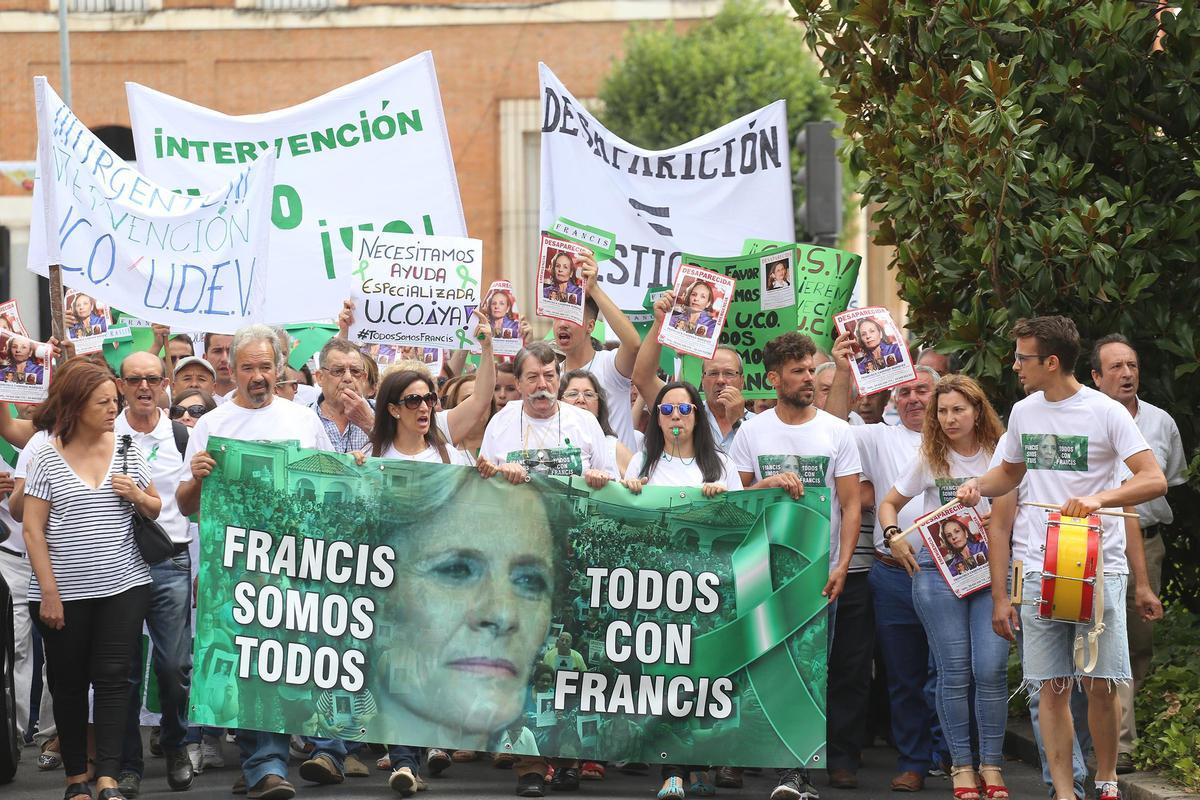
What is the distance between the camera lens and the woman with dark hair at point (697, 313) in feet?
31.2

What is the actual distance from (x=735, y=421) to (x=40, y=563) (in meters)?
3.41

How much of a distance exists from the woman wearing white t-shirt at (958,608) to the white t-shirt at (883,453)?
1.00ft

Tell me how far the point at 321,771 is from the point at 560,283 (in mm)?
2857

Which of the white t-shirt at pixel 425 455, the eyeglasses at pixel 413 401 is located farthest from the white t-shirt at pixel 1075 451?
the eyeglasses at pixel 413 401

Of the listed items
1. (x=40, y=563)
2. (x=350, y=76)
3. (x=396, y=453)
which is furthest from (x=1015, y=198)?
(x=350, y=76)

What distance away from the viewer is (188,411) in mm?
9555

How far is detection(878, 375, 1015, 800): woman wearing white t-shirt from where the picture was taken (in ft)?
26.8

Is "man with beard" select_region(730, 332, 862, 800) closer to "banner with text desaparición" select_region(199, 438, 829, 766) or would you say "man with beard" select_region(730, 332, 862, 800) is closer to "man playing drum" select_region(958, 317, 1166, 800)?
"banner with text desaparición" select_region(199, 438, 829, 766)

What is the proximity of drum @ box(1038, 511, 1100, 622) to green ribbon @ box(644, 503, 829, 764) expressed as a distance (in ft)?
4.05

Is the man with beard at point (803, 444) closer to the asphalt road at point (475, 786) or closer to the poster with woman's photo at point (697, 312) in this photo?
the asphalt road at point (475, 786)

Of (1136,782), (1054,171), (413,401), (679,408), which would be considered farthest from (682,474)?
(1054,171)

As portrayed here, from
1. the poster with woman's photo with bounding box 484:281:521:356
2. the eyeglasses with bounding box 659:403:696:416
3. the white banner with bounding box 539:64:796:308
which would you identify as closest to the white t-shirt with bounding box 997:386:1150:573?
the eyeglasses with bounding box 659:403:696:416

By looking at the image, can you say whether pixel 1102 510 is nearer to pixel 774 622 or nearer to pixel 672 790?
pixel 774 622

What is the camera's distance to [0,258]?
18000 mm
